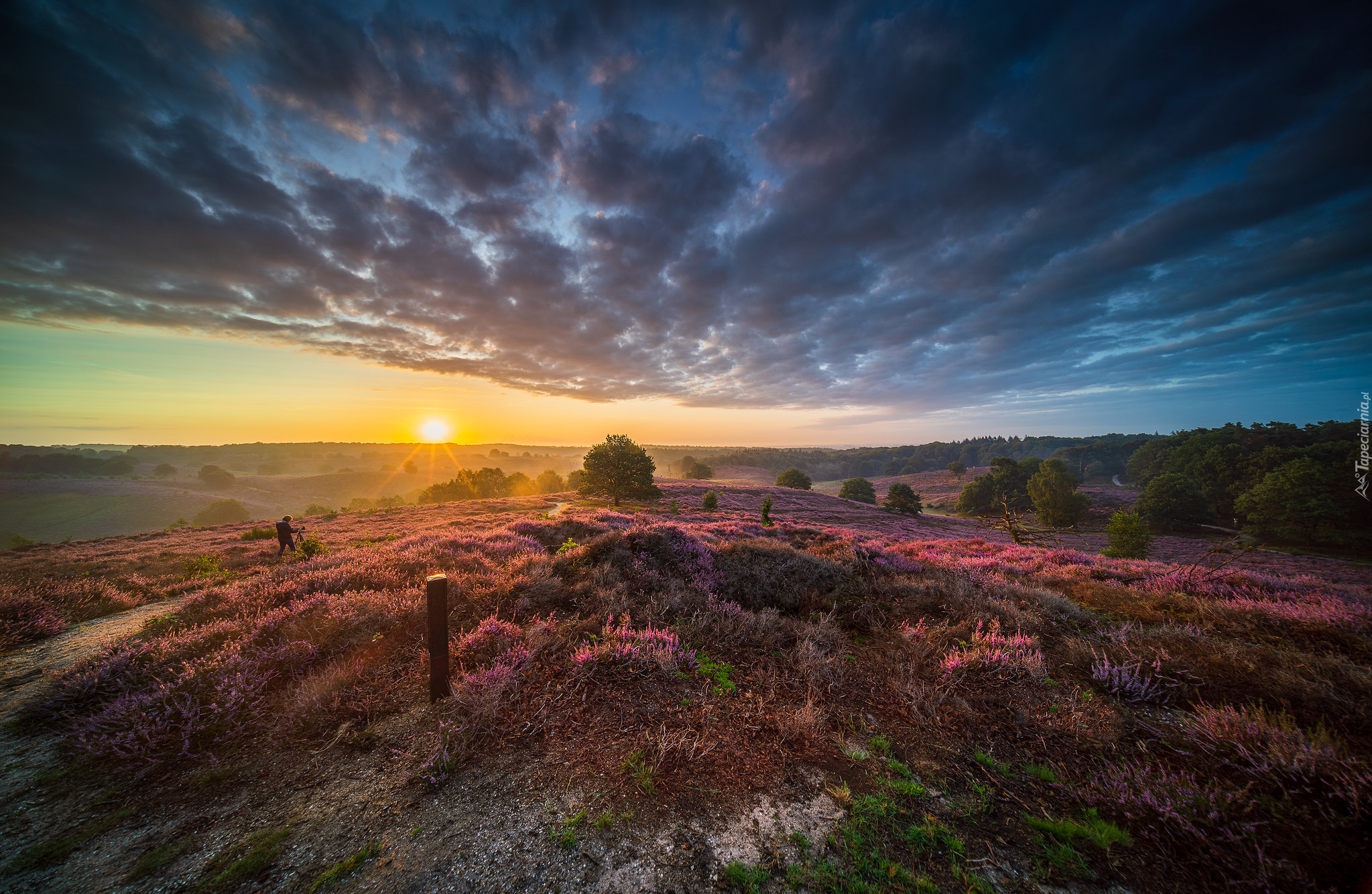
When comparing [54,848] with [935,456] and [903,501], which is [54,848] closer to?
[903,501]

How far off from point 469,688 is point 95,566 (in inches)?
782

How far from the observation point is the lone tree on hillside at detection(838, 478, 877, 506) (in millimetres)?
51844

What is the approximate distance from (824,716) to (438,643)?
469cm

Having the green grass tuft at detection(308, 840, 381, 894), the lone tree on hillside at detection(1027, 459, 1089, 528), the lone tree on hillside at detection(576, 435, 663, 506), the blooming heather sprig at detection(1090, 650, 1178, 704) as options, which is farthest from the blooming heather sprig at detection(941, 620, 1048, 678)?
the lone tree on hillside at detection(1027, 459, 1089, 528)

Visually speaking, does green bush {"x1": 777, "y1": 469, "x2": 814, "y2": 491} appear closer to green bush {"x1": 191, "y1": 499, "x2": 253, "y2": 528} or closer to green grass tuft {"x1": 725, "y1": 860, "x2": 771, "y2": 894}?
green grass tuft {"x1": 725, "y1": 860, "x2": 771, "y2": 894}

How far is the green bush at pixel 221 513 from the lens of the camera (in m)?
62.9

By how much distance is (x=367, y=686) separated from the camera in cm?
498

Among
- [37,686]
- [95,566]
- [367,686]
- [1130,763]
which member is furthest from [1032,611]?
[95,566]

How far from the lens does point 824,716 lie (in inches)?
182

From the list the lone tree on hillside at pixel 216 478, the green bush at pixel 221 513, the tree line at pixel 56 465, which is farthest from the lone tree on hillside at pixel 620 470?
the tree line at pixel 56 465

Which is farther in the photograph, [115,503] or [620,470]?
[115,503]

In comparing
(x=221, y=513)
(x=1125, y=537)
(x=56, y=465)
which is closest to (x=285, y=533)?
(x=1125, y=537)

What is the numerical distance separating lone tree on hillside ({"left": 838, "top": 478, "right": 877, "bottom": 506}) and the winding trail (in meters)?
53.7

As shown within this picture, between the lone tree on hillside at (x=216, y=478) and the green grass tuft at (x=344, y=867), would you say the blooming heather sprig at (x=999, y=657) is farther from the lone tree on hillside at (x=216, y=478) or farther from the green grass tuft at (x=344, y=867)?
the lone tree on hillside at (x=216, y=478)
